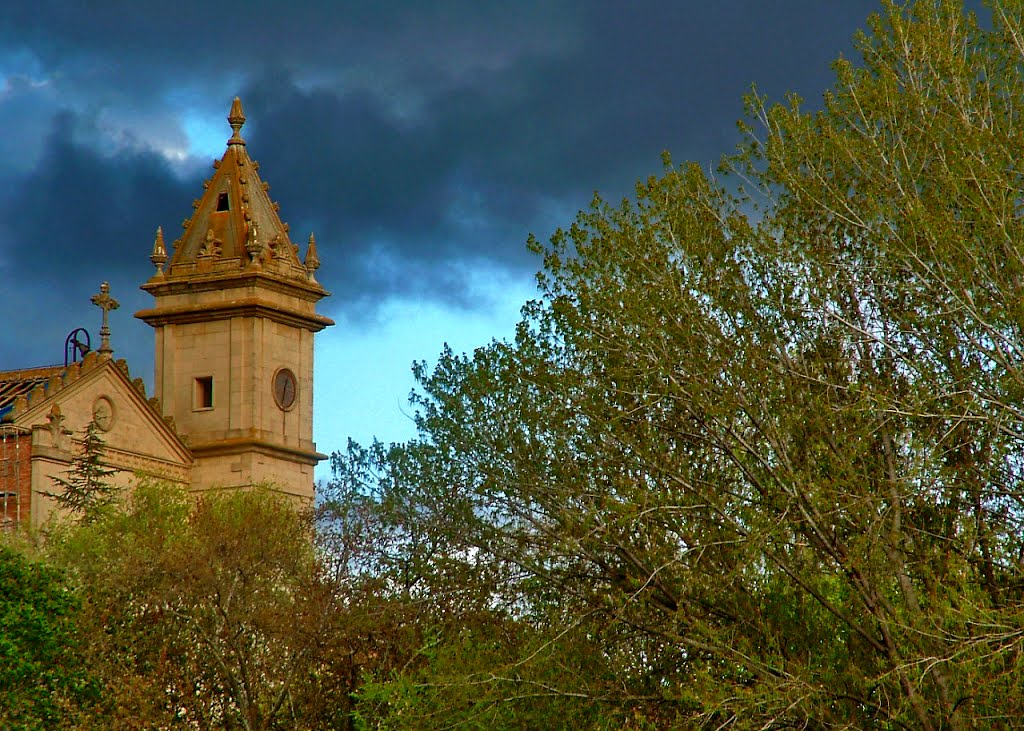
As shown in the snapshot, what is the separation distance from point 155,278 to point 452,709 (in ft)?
142

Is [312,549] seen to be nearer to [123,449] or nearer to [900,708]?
[900,708]

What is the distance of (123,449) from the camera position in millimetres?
67625

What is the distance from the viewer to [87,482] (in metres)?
61.3

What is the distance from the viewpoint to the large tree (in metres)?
26.3

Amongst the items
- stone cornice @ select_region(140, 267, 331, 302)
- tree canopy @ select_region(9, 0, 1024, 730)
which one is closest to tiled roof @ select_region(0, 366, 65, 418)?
stone cornice @ select_region(140, 267, 331, 302)

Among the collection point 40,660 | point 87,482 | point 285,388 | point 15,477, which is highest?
point 285,388

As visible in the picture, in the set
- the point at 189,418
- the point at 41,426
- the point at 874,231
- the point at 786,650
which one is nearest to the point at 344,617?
the point at 786,650

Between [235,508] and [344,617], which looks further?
[235,508]

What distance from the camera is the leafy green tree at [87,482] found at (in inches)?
2362

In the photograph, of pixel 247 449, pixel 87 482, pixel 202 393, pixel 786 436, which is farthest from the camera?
pixel 202 393

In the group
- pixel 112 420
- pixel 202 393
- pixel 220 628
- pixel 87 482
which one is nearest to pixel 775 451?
pixel 220 628

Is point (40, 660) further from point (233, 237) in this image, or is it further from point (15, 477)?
point (233, 237)

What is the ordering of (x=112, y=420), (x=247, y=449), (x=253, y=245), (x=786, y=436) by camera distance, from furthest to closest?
(x=247, y=449) → (x=253, y=245) → (x=112, y=420) → (x=786, y=436)

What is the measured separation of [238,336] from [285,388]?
2467mm
